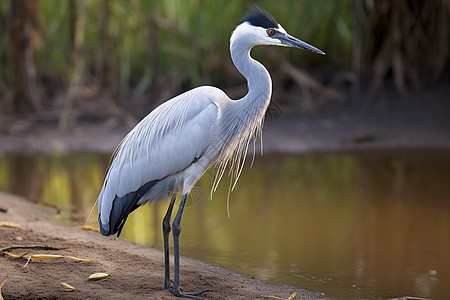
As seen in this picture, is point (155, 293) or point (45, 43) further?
point (45, 43)

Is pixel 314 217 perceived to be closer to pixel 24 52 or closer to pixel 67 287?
A: pixel 67 287

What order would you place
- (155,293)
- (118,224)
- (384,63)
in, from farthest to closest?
1. (384,63)
2. (118,224)
3. (155,293)

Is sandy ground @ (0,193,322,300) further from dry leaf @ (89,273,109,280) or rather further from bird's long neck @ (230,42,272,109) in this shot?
bird's long neck @ (230,42,272,109)

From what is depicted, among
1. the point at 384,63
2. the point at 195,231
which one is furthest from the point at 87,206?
the point at 384,63

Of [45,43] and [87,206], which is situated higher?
[45,43]

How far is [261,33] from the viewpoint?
3967 mm

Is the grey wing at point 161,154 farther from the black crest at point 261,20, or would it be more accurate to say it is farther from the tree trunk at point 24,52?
the tree trunk at point 24,52

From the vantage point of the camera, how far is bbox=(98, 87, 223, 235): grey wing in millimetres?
3836

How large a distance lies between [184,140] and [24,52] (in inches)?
238

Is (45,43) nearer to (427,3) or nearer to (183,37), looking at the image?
(183,37)

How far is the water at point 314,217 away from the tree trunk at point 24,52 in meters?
1.77

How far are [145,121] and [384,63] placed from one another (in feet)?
20.3

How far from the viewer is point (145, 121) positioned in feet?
13.3

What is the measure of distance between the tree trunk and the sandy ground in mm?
4935
